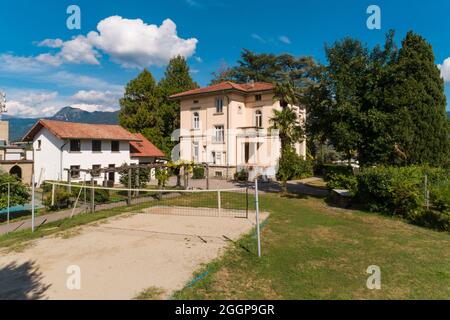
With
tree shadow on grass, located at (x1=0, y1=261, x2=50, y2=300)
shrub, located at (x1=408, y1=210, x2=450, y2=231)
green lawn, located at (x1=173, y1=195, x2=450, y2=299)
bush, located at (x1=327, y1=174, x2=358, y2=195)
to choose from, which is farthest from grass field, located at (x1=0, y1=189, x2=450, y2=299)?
bush, located at (x1=327, y1=174, x2=358, y2=195)

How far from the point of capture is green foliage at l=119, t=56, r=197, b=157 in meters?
43.5

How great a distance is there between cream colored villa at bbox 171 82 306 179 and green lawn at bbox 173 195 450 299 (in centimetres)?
2061

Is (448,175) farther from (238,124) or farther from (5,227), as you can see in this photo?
(5,227)

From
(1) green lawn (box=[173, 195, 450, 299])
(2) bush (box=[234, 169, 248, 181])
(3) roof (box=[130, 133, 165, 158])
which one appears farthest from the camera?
(3) roof (box=[130, 133, 165, 158])

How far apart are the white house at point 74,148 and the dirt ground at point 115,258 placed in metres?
19.3

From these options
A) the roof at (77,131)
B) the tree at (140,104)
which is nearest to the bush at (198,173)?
the roof at (77,131)

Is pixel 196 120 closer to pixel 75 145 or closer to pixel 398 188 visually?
pixel 75 145

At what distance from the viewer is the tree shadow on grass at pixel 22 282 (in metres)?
6.09

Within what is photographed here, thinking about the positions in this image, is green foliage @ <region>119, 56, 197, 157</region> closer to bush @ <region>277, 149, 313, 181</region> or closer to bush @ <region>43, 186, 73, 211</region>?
bush @ <region>277, 149, 313, 181</region>

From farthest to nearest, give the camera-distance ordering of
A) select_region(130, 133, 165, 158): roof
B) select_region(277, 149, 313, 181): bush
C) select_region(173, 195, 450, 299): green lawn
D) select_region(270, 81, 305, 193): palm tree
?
select_region(130, 133, 165, 158): roof → select_region(277, 149, 313, 181): bush → select_region(270, 81, 305, 193): palm tree → select_region(173, 195, 450, 299): green lawn

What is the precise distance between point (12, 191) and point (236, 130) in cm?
2258
